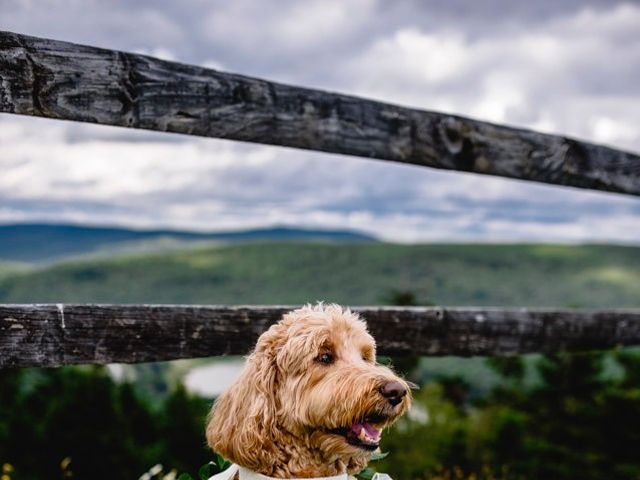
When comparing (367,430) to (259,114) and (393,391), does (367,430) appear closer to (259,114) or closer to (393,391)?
(393,391)

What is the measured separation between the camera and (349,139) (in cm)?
424

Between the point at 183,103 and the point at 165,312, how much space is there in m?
1.00

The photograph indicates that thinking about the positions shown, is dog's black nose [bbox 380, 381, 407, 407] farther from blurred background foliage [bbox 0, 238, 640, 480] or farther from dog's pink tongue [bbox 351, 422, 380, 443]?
blurred background foliage [bbox 0, 238, 640, 480]

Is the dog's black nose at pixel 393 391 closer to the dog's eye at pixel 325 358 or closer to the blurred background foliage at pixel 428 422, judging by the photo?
the dog's eye at pixel 325 358

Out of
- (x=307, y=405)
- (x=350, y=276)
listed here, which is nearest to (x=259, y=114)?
(x=307, y=405)

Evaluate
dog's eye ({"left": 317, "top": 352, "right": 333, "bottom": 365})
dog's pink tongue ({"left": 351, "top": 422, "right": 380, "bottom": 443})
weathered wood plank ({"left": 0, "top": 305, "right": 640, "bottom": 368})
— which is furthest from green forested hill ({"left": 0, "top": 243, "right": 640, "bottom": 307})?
dog's pink tongue ({"left": 351, "top": 422, "right": 380, "bottom": 443})

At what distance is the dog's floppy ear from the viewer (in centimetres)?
337

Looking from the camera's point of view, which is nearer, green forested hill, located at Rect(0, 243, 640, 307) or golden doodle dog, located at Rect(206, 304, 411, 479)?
golden doodle dog, located at Rect(206, 304, 411, 479)

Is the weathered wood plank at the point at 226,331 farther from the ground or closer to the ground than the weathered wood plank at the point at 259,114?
closer to the ground

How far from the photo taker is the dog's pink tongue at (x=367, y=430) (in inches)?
133

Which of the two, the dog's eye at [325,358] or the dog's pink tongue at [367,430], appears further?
the dog's eye at [325,358]

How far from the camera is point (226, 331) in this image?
12.8 feet

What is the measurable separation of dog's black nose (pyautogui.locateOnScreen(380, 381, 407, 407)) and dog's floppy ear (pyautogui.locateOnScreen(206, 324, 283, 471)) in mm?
532

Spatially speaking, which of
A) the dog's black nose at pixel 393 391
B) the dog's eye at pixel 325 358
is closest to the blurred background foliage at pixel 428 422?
the dog's eye at pixel 325 358
